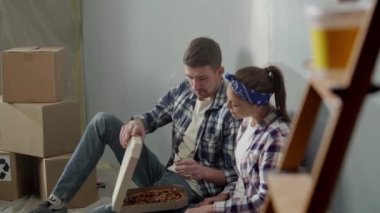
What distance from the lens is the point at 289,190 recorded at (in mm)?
1067

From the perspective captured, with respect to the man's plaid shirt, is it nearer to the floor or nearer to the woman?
the woman

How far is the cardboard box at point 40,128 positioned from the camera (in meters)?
2.96

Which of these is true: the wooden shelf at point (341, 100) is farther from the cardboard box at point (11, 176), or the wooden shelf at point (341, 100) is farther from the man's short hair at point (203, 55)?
the cardboard box at point (11, 176)

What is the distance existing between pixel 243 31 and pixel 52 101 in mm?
1146

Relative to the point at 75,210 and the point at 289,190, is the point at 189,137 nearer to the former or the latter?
the point at 75,210

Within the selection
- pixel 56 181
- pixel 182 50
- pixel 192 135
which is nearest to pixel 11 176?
pixel 56 181

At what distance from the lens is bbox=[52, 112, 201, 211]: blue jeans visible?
→ 7.91 feet

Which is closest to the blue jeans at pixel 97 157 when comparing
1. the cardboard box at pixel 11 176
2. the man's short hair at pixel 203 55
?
the man's short hair at pixel 203 55

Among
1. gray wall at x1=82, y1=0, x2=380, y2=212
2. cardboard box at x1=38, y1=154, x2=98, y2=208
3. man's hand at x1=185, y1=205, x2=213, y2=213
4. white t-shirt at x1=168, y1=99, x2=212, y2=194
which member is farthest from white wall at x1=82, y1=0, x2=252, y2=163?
man's hand at x1=185, y1=205, x2=213, y2=213

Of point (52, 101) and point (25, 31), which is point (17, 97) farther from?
point (25, 31)

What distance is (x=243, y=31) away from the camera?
2.40 meters

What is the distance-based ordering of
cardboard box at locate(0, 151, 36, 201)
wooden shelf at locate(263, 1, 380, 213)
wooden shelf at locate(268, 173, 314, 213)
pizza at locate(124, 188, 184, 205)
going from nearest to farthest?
wooden shelf at locate(263, 1, 380, 213) → wooden shelf at locate(268, 173, 314, 213) → pizza at locate(124, 188, 184, 205) → cardboard box at locate(0, 151, 36, 201)

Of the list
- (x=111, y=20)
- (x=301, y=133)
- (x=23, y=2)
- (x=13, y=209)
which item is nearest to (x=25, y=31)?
(x=23, y=2)

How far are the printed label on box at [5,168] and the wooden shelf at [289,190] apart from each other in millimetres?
2263
